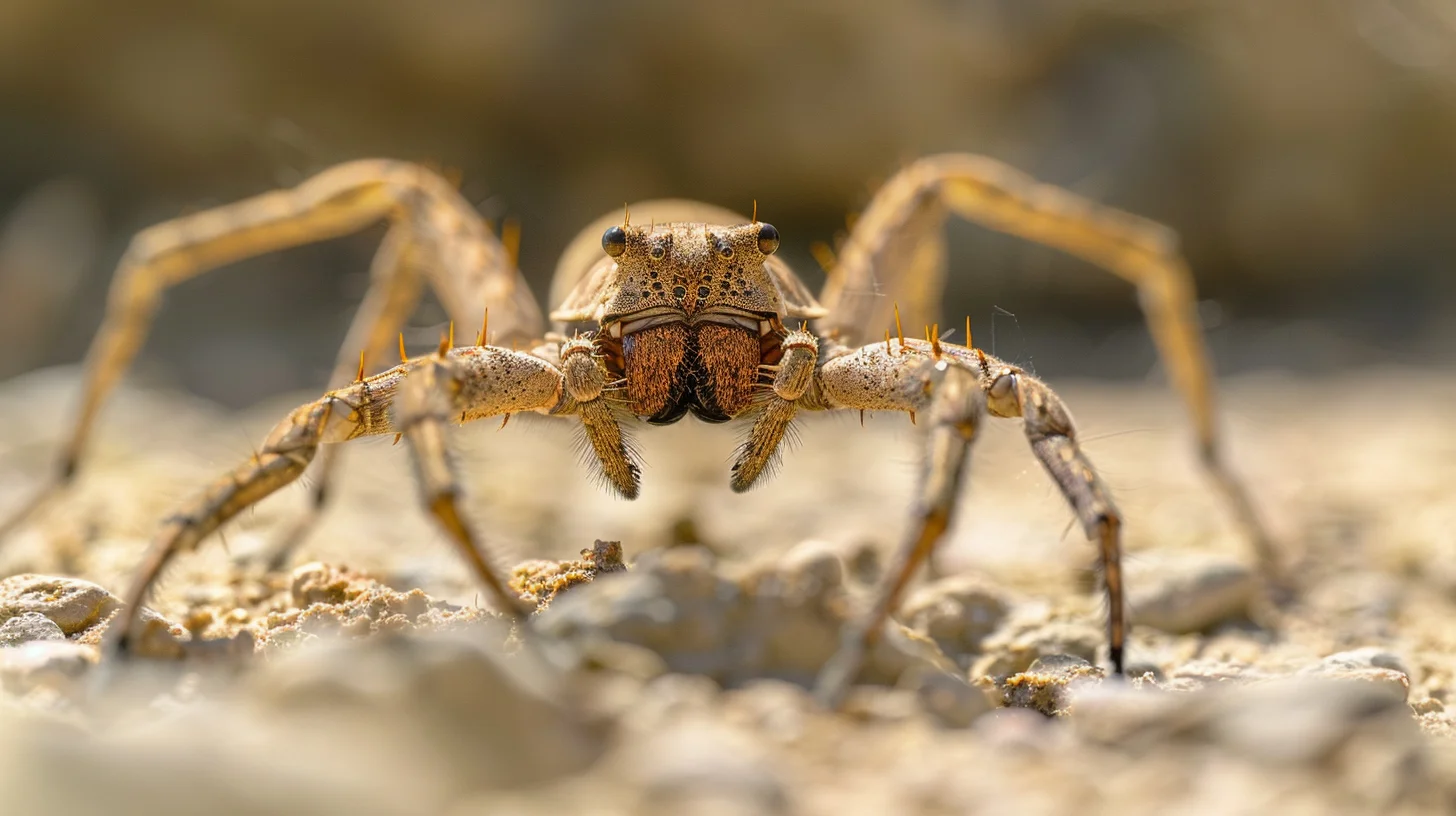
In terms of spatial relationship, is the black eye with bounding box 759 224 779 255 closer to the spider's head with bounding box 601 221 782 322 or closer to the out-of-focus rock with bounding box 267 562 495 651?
the spider's head with bounding box 601 221 782 322

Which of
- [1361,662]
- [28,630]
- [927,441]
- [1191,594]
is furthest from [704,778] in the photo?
[1191,594]

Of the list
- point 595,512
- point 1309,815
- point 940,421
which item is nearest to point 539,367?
point 940,421

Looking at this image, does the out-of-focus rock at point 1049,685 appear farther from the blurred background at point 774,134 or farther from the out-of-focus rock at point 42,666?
the blurred background at point 774,134

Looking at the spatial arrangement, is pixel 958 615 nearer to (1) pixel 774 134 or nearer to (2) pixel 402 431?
(2) pixel 402 431

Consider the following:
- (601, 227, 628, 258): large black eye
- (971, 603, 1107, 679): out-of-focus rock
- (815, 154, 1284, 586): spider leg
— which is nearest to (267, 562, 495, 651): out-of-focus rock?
(601, 227, 628, 258): large black eye

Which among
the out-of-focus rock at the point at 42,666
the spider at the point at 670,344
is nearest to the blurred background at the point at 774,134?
the spider at the point at 670,344

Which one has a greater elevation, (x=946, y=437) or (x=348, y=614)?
(x=946, y=437)
